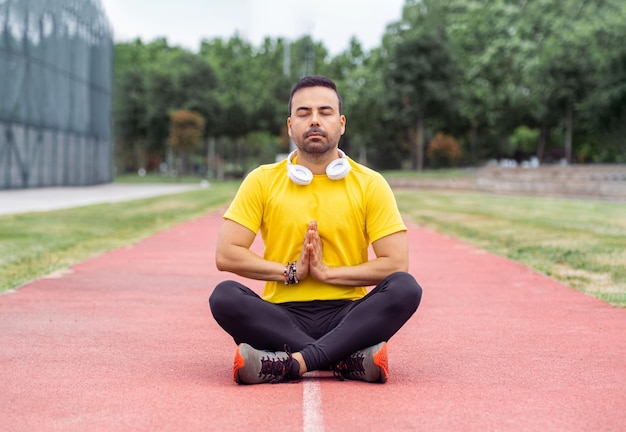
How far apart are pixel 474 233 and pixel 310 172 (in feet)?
52.8

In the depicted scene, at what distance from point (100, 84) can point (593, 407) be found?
60160 mm

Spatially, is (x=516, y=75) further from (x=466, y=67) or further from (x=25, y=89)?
(x=25, y=89)

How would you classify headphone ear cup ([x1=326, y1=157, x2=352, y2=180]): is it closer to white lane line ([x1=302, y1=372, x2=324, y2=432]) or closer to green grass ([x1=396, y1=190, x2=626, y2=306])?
white lane line ([x1=302, y1=372, x2=324, y2=432])

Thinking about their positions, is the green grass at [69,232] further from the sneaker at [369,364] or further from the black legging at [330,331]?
the sneaker at [369,364]

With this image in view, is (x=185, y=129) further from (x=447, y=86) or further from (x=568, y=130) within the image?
(x=568, y=130)

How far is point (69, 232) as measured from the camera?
20938 millimetres

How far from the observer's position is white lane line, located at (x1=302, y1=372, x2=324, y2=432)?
16.2 feet

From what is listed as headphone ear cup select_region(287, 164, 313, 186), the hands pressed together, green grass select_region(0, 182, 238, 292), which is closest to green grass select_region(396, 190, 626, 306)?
the hands pressed together

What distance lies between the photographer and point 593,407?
5.47 metres

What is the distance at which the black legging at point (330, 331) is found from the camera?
603cm

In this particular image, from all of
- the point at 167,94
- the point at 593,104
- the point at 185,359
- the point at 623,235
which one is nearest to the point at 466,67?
the point at 593,104

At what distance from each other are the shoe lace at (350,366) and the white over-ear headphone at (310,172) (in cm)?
107

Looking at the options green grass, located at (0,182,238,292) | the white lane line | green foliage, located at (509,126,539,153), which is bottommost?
green grass, located at (0,182,238,292)

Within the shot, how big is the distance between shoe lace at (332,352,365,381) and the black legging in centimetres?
A: 4
